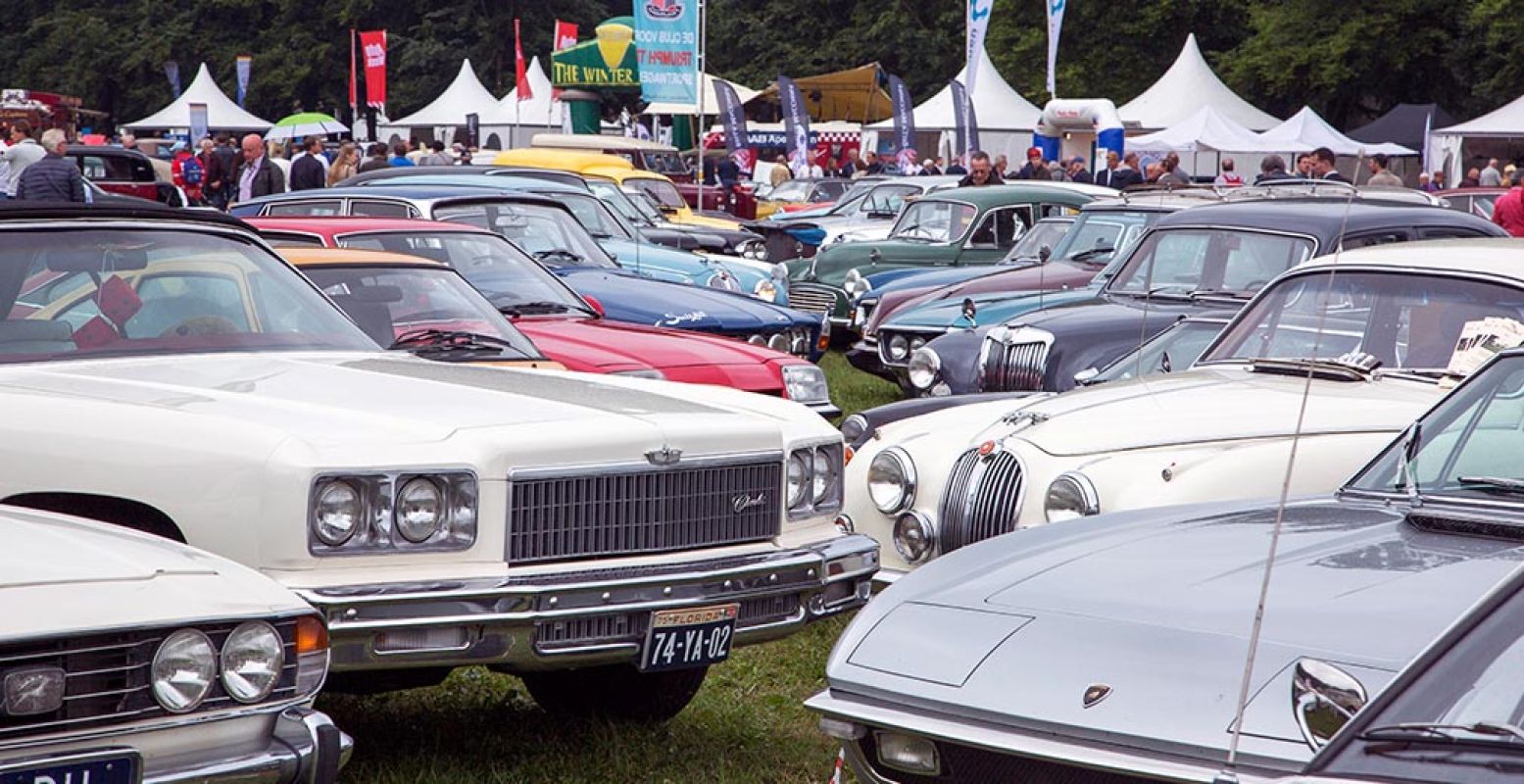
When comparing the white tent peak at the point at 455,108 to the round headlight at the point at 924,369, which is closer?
the round headlight at the point at 924,369

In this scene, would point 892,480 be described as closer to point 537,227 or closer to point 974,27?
point 537,227

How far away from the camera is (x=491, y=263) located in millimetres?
10211

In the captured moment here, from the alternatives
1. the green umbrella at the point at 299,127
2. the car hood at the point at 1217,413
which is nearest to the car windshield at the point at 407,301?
the car hood at the point at 1217,413

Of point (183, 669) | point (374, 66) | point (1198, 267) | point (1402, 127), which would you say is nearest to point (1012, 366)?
point (1198, 267)

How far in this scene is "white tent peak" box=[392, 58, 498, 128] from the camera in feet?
172

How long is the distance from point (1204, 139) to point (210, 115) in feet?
106

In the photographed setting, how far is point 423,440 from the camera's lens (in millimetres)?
5164

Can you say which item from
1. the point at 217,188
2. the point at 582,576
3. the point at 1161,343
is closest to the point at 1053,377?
the point at 1161,343

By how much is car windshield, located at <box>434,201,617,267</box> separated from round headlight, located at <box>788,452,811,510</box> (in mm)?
6710

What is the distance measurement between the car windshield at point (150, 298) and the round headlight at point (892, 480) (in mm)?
1920

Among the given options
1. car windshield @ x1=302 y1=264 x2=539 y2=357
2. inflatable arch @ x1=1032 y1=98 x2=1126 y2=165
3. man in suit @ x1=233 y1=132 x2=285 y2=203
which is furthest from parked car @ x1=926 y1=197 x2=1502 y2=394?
inflatable arch @ x1=1032 y1=98 x2=1126 y2=165

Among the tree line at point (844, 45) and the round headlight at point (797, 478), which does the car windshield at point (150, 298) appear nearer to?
the round headlight at point (797, 478)

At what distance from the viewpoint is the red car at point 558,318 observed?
30.5 ft

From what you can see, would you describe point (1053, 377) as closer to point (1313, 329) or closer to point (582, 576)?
point (1313, 329)
